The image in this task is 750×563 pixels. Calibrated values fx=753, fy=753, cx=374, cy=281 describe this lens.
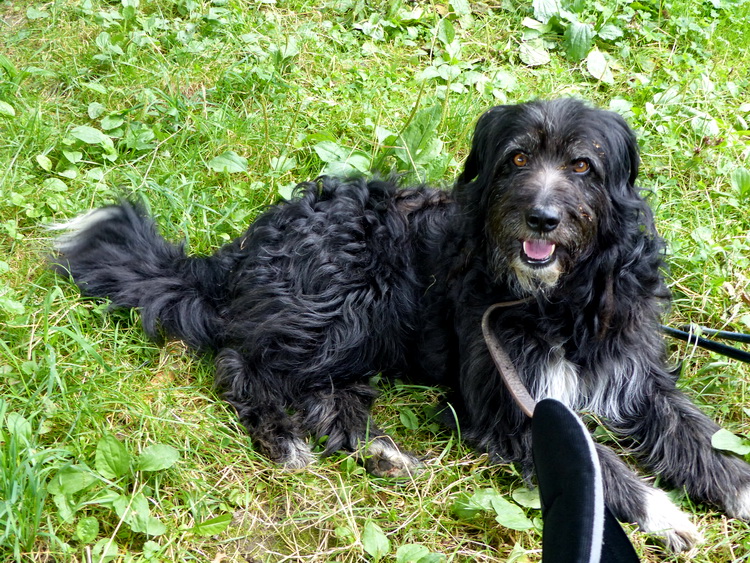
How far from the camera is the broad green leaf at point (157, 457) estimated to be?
269 cm

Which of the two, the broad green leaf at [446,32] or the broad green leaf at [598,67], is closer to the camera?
the broad green leaf at [598,67]

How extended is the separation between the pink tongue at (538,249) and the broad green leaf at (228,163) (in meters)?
2.06

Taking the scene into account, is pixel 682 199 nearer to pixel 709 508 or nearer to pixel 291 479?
pixel 709 508

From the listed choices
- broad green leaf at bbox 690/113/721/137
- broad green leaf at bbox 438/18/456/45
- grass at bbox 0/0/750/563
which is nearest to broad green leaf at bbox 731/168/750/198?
grass at bbox 0/0/750/563

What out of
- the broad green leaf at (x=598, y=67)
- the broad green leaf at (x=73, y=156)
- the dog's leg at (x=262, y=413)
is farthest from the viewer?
the broad green leaf at (x=598, y=67)

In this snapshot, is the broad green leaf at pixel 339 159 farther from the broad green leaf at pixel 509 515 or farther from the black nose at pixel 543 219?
the broad green leaf at pixel 509 515

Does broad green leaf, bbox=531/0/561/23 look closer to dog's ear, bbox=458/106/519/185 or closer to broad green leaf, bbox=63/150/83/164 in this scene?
dog's ear, bbox=458/106/519/185

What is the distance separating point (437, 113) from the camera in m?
4.34

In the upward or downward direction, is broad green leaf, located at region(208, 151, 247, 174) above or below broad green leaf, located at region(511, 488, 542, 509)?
above

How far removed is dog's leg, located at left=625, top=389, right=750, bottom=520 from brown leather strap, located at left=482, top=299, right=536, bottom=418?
1.72 feet

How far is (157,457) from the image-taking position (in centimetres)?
271

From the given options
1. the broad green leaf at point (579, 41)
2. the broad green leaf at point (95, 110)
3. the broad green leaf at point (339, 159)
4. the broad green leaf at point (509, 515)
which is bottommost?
the broad green leaf at point (509, 515)

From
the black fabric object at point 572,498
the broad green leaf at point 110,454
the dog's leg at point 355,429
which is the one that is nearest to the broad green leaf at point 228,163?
the dog's leg at point 355,429

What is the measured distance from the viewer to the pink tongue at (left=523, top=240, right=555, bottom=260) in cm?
276
